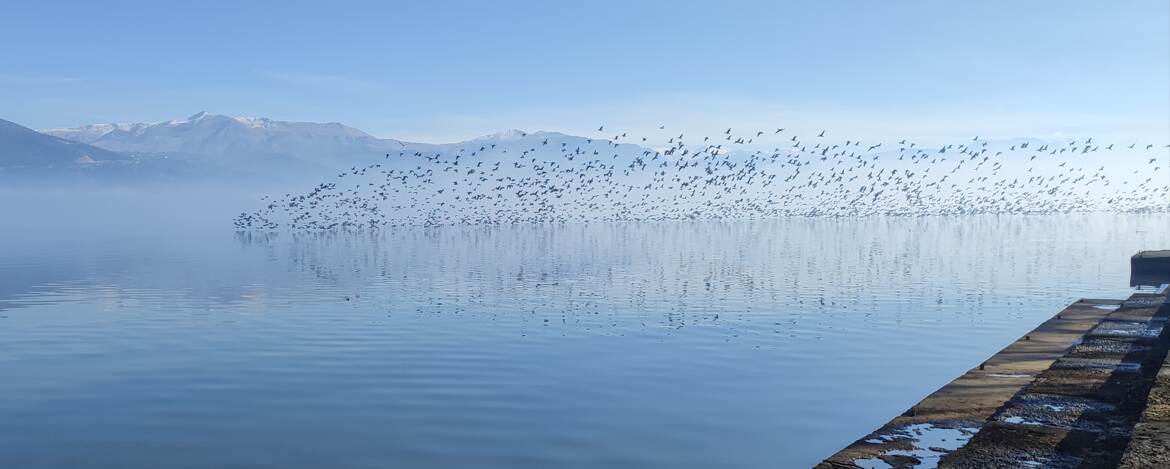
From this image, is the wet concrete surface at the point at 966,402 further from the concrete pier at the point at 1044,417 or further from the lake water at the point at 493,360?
the lake water at the point at 493,360

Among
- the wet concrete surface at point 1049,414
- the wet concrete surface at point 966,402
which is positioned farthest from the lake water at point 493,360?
the wet concrete surface at point 1049,414

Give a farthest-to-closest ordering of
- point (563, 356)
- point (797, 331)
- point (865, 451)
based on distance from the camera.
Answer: point (797, 331) < point (563, 356) < point (865, 451)

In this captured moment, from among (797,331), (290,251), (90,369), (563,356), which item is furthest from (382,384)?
(290,251)

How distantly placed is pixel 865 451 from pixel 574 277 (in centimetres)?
4611

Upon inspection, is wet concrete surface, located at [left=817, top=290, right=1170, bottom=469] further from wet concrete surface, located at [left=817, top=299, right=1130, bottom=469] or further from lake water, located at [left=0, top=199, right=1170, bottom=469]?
lake water, located at [left=0, top=199, right=1170, bottom=469]

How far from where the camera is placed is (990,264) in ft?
234

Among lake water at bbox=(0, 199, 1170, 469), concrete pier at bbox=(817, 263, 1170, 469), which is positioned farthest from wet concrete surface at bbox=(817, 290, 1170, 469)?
lake water at bbox=(0, 199, 1170, 469)

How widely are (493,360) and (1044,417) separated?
15.1 metres

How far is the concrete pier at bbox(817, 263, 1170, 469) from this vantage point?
15.3 metres

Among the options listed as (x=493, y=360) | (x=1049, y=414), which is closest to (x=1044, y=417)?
(x=1049, y=414)

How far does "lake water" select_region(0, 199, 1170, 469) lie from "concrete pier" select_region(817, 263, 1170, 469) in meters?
1.71

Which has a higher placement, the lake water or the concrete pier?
the concrete pier

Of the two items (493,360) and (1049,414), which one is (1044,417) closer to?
(1049,414)

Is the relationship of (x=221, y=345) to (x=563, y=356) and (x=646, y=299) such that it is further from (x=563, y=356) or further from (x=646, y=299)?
(x=646, y=299)
